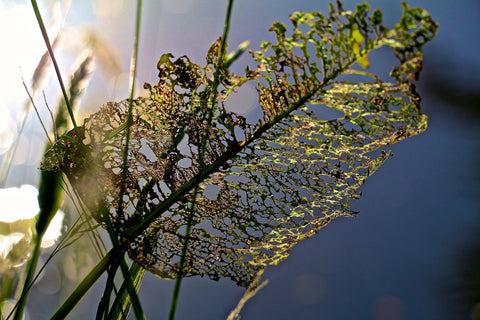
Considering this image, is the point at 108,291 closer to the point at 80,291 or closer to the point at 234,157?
the point at 80,291

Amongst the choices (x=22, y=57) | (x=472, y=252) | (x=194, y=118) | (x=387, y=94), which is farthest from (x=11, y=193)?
(x=472, y=252)

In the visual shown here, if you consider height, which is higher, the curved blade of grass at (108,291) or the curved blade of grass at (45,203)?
the curved blade of grass at (45,203)

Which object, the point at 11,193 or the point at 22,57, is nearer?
the point at 22,57

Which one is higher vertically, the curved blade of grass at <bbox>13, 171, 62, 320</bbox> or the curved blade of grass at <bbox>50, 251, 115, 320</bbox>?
the curved blade of grass at <bbox>13, 171, 62, 320</bbox>

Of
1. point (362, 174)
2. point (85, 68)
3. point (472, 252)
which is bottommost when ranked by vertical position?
point (472, 252)

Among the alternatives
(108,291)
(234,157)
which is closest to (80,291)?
(108,291)

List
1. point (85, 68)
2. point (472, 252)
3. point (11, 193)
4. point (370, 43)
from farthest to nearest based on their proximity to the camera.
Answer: point (472, 252)
point (11, 193)
point (85, 68)
point (370, 43)

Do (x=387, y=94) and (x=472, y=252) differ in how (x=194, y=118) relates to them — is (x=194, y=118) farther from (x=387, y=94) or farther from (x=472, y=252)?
(x=472, y=252)

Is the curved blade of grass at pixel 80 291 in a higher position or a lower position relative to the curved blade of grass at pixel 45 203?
lower
